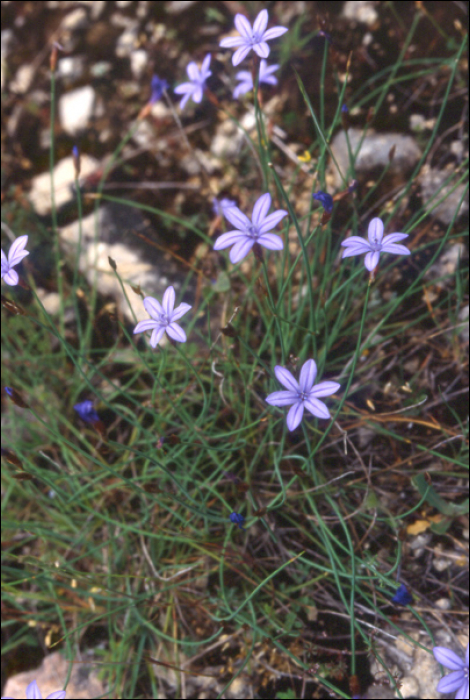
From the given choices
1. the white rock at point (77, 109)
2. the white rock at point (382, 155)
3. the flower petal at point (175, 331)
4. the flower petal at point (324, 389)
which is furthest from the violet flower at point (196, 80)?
the flower petal at point (324, 389)

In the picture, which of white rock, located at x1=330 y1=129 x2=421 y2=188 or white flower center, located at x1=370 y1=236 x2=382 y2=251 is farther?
white rock, located at x1=330 y1=129 x2=421 y2=188

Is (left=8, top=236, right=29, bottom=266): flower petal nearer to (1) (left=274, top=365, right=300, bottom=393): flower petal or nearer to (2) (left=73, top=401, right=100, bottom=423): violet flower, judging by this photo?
(2) (left=73, top=401, right=100, bottom=423): violet flower

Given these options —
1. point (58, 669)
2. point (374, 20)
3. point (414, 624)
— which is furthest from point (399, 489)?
point (374, 20)

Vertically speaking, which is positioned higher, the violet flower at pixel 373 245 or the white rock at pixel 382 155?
the violet flower at pixel 373 245

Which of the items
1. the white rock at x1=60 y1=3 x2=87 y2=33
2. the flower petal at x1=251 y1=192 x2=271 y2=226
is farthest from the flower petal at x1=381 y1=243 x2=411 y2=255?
the white rock at x1=60 y1=3 x2=87 y2=33

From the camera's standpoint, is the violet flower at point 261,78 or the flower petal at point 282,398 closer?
the flower petal at point 282,398

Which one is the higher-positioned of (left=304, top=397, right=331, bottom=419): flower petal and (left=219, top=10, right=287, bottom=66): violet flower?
(left=219, top=10, right=287, bottom=66): violet flower

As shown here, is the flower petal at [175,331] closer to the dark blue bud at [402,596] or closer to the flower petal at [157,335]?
the flower petal at [157,335]

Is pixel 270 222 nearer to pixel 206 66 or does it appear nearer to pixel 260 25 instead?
pixel 260 25

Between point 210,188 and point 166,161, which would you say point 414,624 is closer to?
point 210,188
